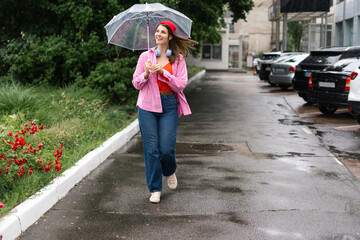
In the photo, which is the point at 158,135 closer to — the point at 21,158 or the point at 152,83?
the point at 152,83

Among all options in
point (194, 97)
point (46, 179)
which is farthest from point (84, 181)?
point (194, 97)

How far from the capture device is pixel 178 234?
421 centimetres

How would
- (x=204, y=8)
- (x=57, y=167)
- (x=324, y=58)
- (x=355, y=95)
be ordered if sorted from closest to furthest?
1. (x=57, y=167)
2. (x=355, y=95)
3. (x=324, y=58)
4. (x=204, y=8)

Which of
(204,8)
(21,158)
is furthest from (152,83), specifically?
(204,8)

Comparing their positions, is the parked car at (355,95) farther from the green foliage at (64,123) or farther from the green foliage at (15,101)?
the green foliage at (15,101)

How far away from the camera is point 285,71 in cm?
2038

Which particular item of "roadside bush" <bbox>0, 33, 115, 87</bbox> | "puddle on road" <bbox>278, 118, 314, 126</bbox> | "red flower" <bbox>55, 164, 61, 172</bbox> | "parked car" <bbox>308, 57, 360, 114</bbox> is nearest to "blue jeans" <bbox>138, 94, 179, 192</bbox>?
"red flower" <bbox>55, 164, 61, 172</bbox>

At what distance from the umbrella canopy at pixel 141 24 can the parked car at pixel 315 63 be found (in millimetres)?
9611

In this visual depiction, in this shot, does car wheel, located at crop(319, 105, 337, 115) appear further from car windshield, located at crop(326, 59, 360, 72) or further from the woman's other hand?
the woman's other hand

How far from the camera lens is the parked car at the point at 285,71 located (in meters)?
20.1

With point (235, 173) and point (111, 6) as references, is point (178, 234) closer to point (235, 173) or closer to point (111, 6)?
point (235, 173)

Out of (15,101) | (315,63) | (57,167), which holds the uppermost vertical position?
(315,63)

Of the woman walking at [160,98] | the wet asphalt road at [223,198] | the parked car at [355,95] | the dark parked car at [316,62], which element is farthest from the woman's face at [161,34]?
the dark parked car at [316,62]

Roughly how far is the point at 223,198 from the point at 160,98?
4.37 feet
